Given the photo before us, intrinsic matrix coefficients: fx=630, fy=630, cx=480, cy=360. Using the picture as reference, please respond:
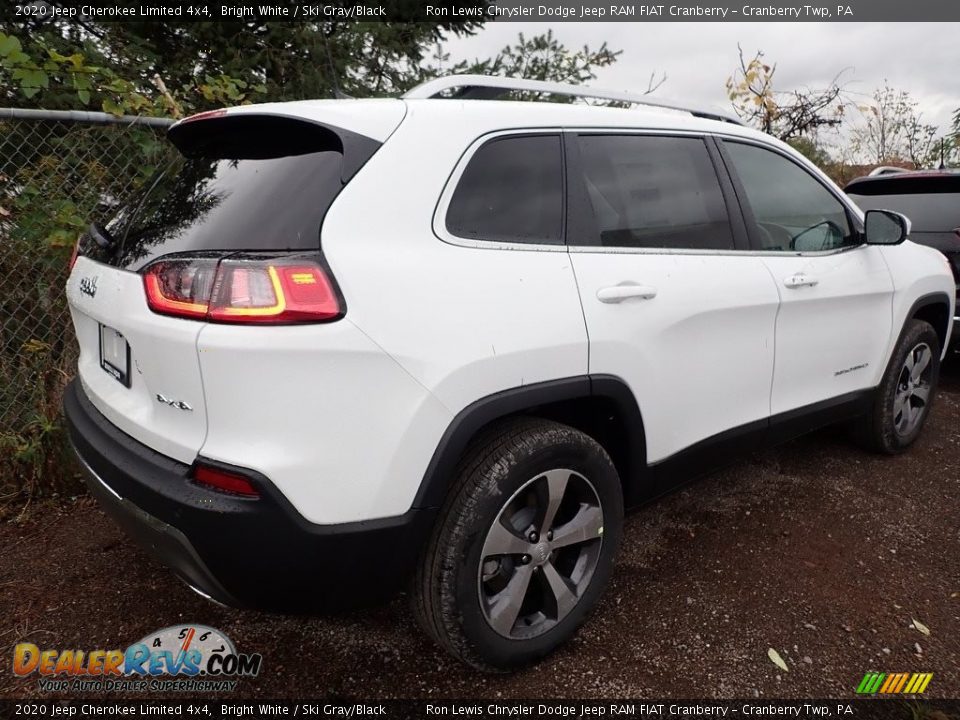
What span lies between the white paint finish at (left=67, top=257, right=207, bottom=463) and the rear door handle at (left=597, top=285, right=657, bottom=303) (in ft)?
3.78

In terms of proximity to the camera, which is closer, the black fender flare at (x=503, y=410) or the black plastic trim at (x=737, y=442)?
the black fender flare at (x=503, y=410)

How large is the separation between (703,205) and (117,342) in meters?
2.07

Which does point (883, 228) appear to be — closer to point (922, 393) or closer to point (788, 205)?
point (788, 205)

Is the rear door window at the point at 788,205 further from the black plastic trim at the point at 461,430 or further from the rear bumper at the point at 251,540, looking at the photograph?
the rear bumper at the point at 251,540

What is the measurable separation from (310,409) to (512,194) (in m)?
0.89

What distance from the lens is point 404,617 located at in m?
2.32

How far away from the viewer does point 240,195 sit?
1.69 meters

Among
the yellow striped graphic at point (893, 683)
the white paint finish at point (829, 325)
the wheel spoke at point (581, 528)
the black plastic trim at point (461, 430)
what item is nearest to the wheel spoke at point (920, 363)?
the white paint finish at point (829, 325)

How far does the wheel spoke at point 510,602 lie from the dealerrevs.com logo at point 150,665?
82 centimetres

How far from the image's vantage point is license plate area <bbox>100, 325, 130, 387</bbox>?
1.75 meters

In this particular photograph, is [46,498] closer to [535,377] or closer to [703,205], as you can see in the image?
[535,377]

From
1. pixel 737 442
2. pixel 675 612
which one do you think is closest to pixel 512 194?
pixel 737 442

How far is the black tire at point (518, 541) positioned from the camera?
175 cm

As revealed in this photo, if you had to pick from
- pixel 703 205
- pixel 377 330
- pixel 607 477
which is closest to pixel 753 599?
pixel 607 477
